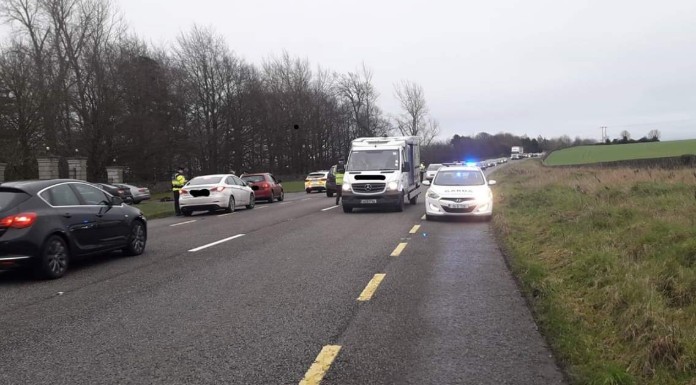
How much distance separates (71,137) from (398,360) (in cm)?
4235

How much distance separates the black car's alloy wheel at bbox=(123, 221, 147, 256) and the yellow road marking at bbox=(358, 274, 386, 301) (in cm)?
492

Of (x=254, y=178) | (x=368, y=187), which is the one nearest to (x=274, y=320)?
(x=368, y=187)

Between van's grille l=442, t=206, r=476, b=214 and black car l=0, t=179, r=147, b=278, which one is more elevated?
black car l=0, t=179, r=147, b=278

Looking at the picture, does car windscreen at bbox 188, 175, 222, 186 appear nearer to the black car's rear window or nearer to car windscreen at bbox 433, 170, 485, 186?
car windscreen at bbox 433, 170, 485, 186

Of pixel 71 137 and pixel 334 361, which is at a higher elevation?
pixel 71 137

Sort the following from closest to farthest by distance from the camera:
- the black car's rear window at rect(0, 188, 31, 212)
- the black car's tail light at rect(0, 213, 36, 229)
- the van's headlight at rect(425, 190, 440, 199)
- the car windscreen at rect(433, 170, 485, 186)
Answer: the black car's tail light at rect(0, 213, 36, 229) < the black car's rear window at rect(0, 188, 31, 212) < the van's headlight at rect(425, 190, 440, 199) < the car windscreen at rect(433, 170, 485, 186)

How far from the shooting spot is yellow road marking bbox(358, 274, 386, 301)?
20.9 ft

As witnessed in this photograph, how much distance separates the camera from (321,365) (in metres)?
4.17

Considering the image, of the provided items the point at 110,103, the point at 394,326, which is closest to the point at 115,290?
the point at 394,326

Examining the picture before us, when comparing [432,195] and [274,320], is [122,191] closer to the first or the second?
[432,195]

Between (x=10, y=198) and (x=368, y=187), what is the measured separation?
11.8 meters

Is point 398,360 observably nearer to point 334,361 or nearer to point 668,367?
point 334,361

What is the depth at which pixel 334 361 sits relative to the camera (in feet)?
14.0

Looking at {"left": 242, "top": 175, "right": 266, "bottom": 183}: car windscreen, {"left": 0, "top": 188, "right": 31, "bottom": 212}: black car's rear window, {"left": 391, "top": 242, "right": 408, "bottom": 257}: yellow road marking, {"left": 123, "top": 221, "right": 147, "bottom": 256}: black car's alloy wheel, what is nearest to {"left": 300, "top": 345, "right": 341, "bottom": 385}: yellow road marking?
{"left": 391, "top": 242, "right": 408, "bottom": 257}: yellow road marking
